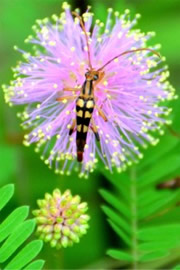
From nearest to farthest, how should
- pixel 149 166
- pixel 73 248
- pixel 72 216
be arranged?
1. pixel 72 216
2. pixel 149 166
3. pixel 73 248

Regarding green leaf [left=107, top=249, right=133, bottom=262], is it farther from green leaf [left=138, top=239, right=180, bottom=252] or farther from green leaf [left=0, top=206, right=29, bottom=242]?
green leaf [left=0, top=206, right=29, bottom=242]

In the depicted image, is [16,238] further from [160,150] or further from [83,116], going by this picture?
[160,150]

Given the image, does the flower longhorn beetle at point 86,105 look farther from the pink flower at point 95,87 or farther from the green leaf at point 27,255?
the green leaf at point 27,255

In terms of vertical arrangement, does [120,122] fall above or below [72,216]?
above

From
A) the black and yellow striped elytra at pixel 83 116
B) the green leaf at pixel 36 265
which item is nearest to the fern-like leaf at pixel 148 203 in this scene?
the black and yellow striped elytra at pixel 83 116

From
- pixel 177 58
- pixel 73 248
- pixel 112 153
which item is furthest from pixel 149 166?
pixel 177 58

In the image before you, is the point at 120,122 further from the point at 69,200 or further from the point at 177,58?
the point at 177,58
